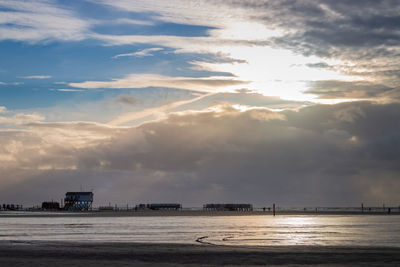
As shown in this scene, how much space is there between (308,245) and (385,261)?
10.6 meters

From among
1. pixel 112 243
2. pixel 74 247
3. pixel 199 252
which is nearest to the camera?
pixel 199 252

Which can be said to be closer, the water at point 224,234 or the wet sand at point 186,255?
the wet sand at point 186,255

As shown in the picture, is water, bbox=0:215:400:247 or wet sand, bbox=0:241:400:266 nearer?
wet sand, bbox=0:241:400:266

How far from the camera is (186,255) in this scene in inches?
1277

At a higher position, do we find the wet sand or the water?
the wet sand

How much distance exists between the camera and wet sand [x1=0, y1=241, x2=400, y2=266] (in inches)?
1125

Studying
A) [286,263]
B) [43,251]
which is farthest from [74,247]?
[286,263]

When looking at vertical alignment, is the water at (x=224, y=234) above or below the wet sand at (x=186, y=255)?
below

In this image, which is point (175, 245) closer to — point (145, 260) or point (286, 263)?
point (145, 260)

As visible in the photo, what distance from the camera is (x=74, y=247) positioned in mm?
37938

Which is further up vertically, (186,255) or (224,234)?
(186,255)

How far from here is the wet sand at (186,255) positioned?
2856cm

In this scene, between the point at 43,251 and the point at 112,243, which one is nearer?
the point at 43,251

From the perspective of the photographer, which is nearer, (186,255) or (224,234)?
(186,255)
